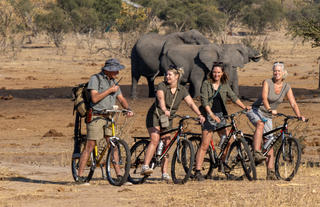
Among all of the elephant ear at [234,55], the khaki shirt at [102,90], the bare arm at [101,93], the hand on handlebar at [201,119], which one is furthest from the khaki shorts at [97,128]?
the elephant ear at [234,55]

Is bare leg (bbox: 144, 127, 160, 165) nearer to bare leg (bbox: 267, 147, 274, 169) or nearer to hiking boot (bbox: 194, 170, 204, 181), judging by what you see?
hiking boot (bbox: 194, 170, 204, 181)

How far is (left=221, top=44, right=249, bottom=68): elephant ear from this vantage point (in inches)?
904

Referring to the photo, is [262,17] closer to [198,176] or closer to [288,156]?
[288,156]

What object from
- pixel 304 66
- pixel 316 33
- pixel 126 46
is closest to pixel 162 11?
pixel 126 46

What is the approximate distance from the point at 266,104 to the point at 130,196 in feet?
6.76

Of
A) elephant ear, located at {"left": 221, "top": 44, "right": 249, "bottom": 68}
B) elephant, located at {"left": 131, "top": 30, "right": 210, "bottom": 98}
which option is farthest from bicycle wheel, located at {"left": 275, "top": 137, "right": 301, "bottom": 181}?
elephant, located at {"left": 131, "top": 30, "right": 210, "bottom": 98}

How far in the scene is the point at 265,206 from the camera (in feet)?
25.3

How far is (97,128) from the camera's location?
937 centimetres

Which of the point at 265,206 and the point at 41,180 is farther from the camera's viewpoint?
the point at 41,180

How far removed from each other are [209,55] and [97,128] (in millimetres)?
13373

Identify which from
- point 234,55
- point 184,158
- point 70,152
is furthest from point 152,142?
point 234,55

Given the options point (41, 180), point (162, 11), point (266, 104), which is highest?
point (266, 104)

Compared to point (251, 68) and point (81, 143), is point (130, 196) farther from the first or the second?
point (251, 68)

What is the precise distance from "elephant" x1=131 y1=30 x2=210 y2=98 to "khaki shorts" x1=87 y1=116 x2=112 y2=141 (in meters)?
14.2
